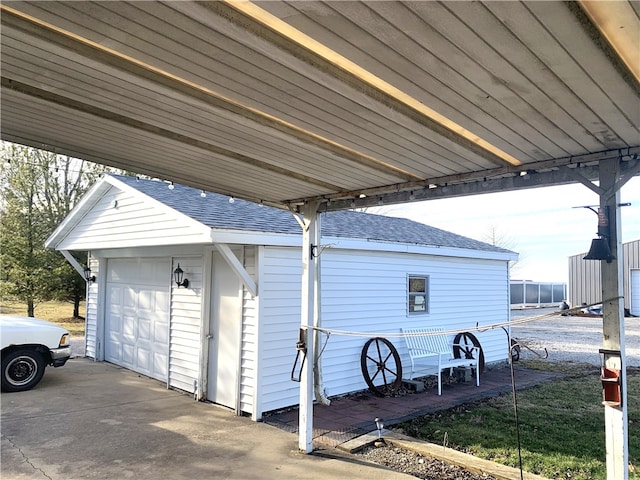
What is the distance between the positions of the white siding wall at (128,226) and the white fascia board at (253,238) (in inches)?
11.2

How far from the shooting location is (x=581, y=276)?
26469 mm

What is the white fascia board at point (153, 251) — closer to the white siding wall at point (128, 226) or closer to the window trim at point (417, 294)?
the white siding wall at point (128, 226)

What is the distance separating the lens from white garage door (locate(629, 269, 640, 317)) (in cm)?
2342

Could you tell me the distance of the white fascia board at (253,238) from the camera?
5.75 m

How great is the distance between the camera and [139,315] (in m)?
8.91

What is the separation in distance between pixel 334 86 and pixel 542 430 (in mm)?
5127

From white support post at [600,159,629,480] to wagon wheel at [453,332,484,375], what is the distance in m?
5.97

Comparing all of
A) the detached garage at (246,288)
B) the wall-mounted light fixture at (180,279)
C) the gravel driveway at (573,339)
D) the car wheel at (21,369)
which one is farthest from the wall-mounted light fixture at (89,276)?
the gravel driveway at (573,339)

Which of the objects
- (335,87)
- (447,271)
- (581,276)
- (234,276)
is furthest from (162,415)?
(581,276)

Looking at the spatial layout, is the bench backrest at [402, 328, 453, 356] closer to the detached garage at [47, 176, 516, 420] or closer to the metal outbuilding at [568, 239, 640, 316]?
the detached garage at [47, 176, 516, 420]

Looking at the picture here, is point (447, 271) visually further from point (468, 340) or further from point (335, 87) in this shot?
point (335, 87)

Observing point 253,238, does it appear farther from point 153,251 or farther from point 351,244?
point 153,251

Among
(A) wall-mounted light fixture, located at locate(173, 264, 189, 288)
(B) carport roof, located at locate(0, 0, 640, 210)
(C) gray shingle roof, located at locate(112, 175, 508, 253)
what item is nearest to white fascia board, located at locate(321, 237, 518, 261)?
(C) gray shingle roof, located at locate(112, 175, 508, 253)

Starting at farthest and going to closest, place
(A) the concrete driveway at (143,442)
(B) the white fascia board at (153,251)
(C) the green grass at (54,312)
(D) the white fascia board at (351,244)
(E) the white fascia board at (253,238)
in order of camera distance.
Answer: (C) the green grass at (54,312)
(B) the white fascia board at (153,251)
(D) the white fascia board at (351,244)
(E) the white fascia board at (253,238)
(A) the concrete driveway at (143,442)
